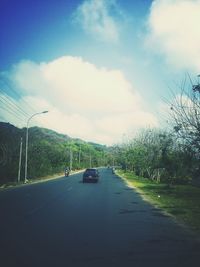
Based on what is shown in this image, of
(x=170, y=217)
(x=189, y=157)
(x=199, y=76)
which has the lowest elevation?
(x=170, y=217)

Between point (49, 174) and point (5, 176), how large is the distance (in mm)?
22833

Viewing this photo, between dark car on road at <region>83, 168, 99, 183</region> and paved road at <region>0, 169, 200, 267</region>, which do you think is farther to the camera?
dark car on road at <region>83, 168, 99, 183</region>

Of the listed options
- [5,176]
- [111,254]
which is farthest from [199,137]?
[5,176]

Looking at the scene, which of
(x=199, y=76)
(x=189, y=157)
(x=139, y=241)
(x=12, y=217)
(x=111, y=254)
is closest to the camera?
(x=111, y=254)

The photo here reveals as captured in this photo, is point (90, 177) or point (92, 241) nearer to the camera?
point (92, 241)

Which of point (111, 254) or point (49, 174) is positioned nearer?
point (111, 254)

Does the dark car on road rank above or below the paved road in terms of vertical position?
above

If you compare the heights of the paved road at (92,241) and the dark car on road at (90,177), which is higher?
the dark car on road at (90,177)

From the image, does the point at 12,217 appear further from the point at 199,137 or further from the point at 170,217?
the point at 199,137

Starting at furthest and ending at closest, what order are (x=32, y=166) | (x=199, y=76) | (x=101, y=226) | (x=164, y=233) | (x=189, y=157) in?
(x=32, y=166) → (x=189, y=157) → (x=199, y=76) → (x=101, y=226) → (x=164, y=233)

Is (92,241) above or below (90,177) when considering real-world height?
below

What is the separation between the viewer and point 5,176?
3878 cm

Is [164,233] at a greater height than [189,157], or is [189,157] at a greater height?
[189,157]

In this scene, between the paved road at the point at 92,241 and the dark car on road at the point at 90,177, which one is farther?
the dark car on road at the point at 90,177
